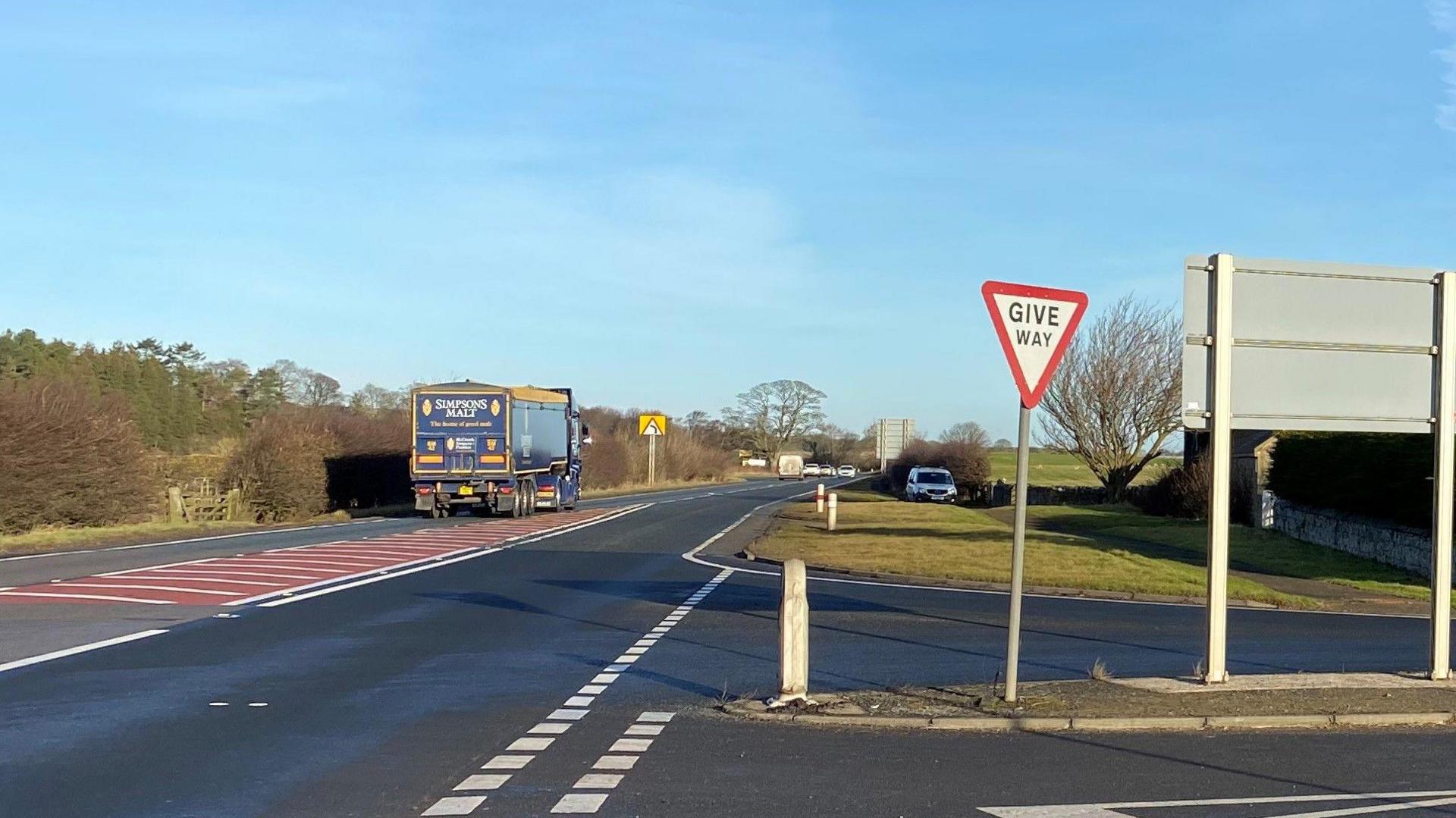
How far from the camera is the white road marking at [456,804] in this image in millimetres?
6996

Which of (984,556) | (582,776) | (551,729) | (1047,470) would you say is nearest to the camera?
(582,776)

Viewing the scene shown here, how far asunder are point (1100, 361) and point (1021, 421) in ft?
145

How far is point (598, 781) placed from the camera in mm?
7742

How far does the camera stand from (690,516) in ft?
146

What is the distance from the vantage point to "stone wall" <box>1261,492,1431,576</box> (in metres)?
24.9

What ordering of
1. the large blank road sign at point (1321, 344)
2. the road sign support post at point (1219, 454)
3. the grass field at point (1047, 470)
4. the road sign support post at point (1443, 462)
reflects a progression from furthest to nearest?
the grass field at point (1047, 470) → the road sign support post at point (1443, 462) → the large blank road sign at point (1321, 344) → the road sign support post at point (1219, 454)

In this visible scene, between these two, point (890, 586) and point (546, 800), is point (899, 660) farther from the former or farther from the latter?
point (890, 586)

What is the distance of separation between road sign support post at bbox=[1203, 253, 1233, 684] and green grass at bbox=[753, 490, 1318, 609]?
30.4ft

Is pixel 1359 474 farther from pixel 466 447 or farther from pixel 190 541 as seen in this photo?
pixel 190 541

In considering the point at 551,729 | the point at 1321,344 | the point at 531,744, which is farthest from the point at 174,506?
the point at 1321,344

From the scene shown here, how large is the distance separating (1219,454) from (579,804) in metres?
6.11

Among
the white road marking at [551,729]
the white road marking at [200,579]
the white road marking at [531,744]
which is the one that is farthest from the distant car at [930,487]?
the white road marking at [531,744]

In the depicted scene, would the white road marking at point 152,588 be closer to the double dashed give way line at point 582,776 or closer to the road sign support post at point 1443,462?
the double dashed give way line at point 582,776

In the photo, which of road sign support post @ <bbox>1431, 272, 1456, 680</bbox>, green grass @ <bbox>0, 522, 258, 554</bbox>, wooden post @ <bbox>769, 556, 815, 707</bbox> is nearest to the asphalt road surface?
wooden post @ <bbox>769, 556, 815, 707</bbox>
